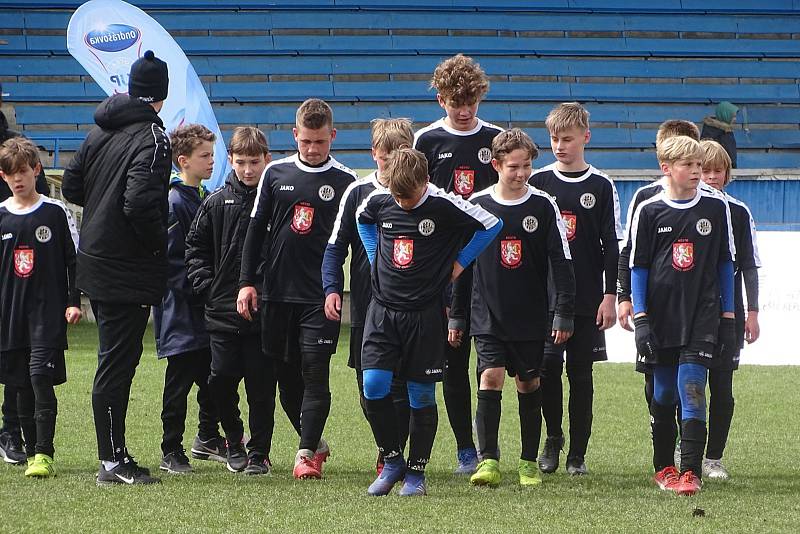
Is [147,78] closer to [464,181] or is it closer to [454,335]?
[464,181]

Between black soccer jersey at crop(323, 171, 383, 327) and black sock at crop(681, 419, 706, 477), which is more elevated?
black soccer jersey at crop(323, 171, 383, 327)

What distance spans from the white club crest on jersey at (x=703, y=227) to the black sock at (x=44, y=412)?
3151 millimetres

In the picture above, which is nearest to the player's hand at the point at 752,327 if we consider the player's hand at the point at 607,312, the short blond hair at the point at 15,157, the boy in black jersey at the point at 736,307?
the boy in black jersey at the point at 736,307

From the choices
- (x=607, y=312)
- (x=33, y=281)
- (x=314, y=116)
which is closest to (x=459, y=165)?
(x=314, y=116)

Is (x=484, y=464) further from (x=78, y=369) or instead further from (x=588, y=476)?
(x=78, y=369)

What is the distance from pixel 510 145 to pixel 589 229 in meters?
0.77

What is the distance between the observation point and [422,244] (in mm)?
5246

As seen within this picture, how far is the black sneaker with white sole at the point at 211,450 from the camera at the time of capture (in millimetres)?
6422

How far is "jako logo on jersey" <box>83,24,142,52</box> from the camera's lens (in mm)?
12078

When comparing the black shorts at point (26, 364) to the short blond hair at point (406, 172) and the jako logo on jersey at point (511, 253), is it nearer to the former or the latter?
the short blond hair at point (406, 172)

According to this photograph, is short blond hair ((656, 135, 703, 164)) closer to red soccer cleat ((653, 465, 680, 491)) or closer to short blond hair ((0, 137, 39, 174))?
red soccer cleat ((653, 465, 680, 491))

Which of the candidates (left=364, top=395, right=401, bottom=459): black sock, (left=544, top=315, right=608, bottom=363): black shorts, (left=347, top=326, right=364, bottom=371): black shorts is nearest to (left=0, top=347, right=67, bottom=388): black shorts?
(left=347, top=326, right=364, bottom=371): black shorts

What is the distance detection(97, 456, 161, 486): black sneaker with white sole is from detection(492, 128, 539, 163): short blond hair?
2.16m

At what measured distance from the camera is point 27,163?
19.4 ft
